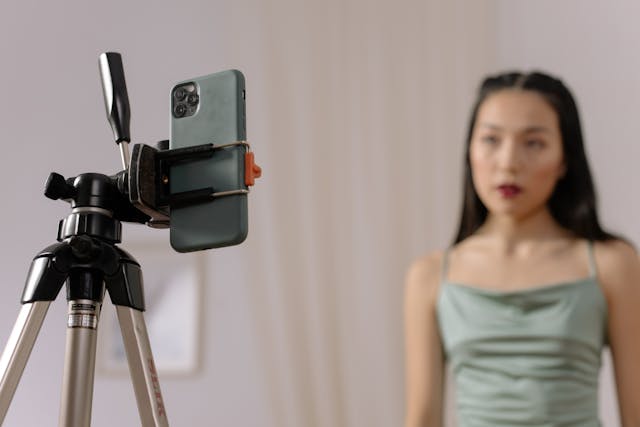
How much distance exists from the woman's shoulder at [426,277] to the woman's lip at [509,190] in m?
0.13

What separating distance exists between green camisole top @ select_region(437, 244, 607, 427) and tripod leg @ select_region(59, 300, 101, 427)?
20.2 inches

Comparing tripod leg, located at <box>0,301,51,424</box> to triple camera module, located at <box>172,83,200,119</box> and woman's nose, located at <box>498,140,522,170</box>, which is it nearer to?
triple camera module, located at <box>172,83,200,119</box>

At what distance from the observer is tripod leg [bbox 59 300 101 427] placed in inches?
38.9

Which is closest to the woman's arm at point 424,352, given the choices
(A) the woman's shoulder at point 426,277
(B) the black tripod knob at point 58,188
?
(A) the woman's shoulder at point 426,277

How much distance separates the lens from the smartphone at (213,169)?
3.18ft

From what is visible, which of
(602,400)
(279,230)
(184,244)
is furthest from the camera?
(279,230)

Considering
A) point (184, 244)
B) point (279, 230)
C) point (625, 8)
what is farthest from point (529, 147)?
Result: point (279, 230)

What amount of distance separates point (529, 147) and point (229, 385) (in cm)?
130

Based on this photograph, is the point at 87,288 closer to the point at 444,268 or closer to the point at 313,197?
the point at 444,268

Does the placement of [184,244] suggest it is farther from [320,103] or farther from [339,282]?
[320,103]

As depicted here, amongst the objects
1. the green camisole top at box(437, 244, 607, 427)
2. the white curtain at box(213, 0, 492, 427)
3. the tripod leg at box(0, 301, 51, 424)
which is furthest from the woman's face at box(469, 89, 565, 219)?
the white curtain at box(213, 0, 492, 427)

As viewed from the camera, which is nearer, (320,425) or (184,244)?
(184,244)

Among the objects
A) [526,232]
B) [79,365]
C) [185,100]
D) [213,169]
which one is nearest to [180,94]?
[185,100]

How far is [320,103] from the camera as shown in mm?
1831
